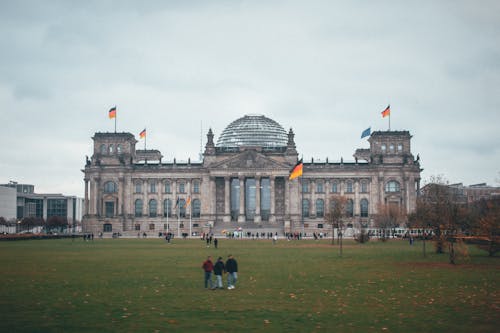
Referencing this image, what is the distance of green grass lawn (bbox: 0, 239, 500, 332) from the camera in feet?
73.6

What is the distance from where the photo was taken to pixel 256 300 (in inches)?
1125

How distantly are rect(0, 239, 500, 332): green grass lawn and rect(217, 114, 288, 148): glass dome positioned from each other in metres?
125

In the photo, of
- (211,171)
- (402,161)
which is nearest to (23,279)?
(211,171)

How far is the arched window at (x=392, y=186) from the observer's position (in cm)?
15112

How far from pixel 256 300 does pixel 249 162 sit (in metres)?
122

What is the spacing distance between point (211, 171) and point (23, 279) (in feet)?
374

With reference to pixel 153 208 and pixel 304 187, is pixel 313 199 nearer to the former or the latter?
pixel 304 187

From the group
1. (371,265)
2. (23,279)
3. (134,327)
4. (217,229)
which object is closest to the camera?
(134,327)

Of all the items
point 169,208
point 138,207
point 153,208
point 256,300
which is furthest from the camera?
point 138,207

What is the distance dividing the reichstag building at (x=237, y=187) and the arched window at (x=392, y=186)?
24cm

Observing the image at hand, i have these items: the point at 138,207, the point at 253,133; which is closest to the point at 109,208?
the point at 138,207

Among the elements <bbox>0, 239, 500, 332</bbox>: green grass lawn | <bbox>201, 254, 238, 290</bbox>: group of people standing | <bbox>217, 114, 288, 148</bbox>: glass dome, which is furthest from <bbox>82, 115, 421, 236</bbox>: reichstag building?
<bbox>201, 254, 238, 290</bbox>: group of people standing

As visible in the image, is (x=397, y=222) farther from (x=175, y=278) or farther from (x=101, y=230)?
(x=175, y=278)

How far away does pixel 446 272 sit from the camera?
138 ft
